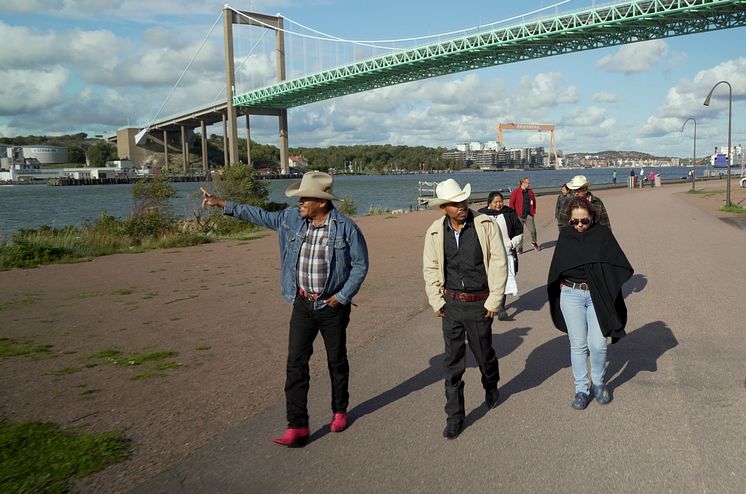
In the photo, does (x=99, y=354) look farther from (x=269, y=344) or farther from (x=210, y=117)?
(x=210, y=117)

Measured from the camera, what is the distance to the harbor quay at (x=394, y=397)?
3.46 m

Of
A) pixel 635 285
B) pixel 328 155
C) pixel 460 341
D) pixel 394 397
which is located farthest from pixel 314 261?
pixel 328 155

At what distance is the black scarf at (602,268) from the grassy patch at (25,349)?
15.6ft

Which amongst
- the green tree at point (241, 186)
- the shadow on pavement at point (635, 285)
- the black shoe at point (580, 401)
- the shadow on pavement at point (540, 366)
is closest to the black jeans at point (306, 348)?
the shadow on pavement at point (540, 366)

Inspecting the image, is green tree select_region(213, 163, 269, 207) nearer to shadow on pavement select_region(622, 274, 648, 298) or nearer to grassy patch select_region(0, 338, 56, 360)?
shadow on pavement select_region(622, 274, 648, 298)

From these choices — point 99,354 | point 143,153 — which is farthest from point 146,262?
point 143,153

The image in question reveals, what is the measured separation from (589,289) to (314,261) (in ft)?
6.36

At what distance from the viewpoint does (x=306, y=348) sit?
4082 mm

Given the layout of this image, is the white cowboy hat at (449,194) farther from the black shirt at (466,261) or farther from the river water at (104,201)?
the river water at (104,201)

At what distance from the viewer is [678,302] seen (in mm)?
7863

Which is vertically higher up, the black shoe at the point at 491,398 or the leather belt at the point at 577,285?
the leather belt at the point at 577,285

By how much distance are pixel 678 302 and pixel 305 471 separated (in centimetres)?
602

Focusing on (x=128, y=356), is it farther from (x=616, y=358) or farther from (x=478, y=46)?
(x=478, y=46)

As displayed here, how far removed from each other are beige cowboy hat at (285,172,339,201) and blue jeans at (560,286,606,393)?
6.09 ft
